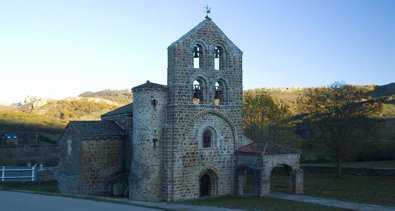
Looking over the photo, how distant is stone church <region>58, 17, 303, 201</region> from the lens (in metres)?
27.8

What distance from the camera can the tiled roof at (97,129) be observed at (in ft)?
96.2

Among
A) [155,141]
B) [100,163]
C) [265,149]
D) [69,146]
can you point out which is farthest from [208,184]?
[69,146]

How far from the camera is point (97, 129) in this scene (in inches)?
Result: 1188

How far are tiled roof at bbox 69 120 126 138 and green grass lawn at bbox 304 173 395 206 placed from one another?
13720 mm

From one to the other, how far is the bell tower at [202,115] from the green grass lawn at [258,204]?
6.06ft

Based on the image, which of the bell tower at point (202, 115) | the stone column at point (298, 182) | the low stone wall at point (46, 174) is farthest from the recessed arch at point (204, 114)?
the low stone wall at point (46, 174)

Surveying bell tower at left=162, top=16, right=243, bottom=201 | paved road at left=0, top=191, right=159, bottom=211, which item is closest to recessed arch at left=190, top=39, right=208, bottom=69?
bell tower at left=162, top=16, right=243, bottom=201

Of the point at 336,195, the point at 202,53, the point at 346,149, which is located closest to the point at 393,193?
the point at 336,195

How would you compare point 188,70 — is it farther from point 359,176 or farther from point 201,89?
point 359,176

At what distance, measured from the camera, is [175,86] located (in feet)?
91.3

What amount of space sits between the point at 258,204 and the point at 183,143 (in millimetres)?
6448

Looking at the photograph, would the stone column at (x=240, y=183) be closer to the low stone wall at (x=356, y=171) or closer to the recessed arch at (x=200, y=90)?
→ the recessed arch at (x=200, y=90)

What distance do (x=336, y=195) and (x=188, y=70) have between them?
12311mm

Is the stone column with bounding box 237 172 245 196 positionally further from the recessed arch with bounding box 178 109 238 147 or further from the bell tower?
the recessed arch with bounding box 178 109 238 147
